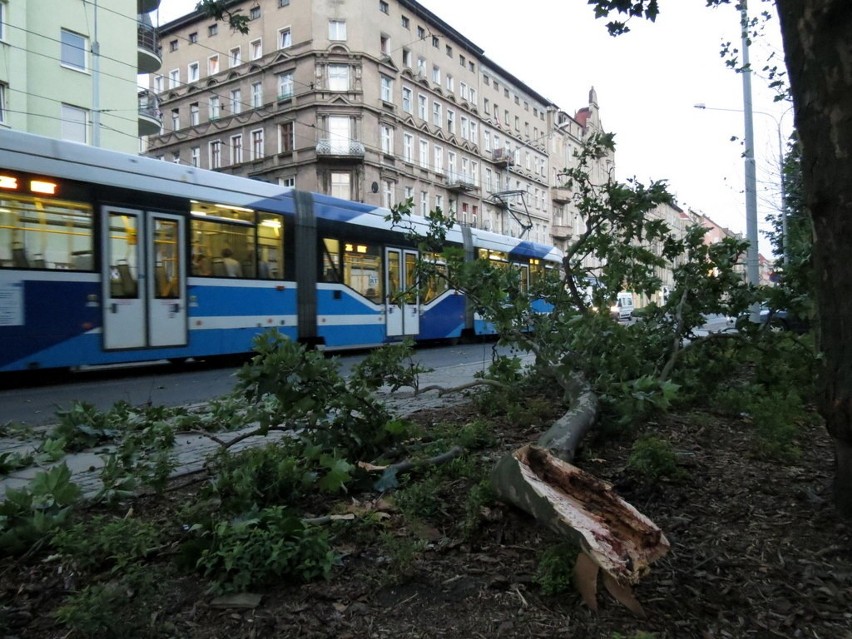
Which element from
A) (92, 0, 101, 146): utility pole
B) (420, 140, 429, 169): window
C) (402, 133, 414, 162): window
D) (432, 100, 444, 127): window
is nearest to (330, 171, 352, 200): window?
(402, 133, 414, 162): window

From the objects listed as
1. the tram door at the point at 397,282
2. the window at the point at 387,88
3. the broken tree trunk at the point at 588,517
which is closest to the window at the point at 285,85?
the window at the point at 387,88

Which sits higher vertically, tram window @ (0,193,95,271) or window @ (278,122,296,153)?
window @ (278,122,296,153)

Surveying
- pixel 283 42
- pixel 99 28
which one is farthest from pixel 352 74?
pixel 99 28

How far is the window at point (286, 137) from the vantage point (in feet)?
135

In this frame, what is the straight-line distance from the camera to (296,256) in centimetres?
1321

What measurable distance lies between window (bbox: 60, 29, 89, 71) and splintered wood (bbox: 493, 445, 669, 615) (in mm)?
29405

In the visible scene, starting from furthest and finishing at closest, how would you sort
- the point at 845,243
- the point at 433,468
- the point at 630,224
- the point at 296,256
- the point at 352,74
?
the point at 352,74 < the point at 296,256 < the point at 630,224 < the point at 433,468 < the point at 845,243

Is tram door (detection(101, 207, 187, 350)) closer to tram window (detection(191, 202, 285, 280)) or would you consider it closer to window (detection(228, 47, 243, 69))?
tram window (detection(191, 202, 285, 280))

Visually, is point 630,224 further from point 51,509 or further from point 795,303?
point 51,509

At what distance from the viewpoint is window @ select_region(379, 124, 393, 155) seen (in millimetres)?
41719

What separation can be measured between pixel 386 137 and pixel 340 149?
163 inches

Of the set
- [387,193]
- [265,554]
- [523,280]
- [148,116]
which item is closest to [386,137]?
[387,193]

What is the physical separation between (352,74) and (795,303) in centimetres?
3928

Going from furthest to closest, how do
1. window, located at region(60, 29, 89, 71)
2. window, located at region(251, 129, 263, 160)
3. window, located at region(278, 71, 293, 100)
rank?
window, located at region(251, 129, 263, 160) → window, located at region(278, 71, 293, 100) → window, located at region(60, 29, 89, 71)
